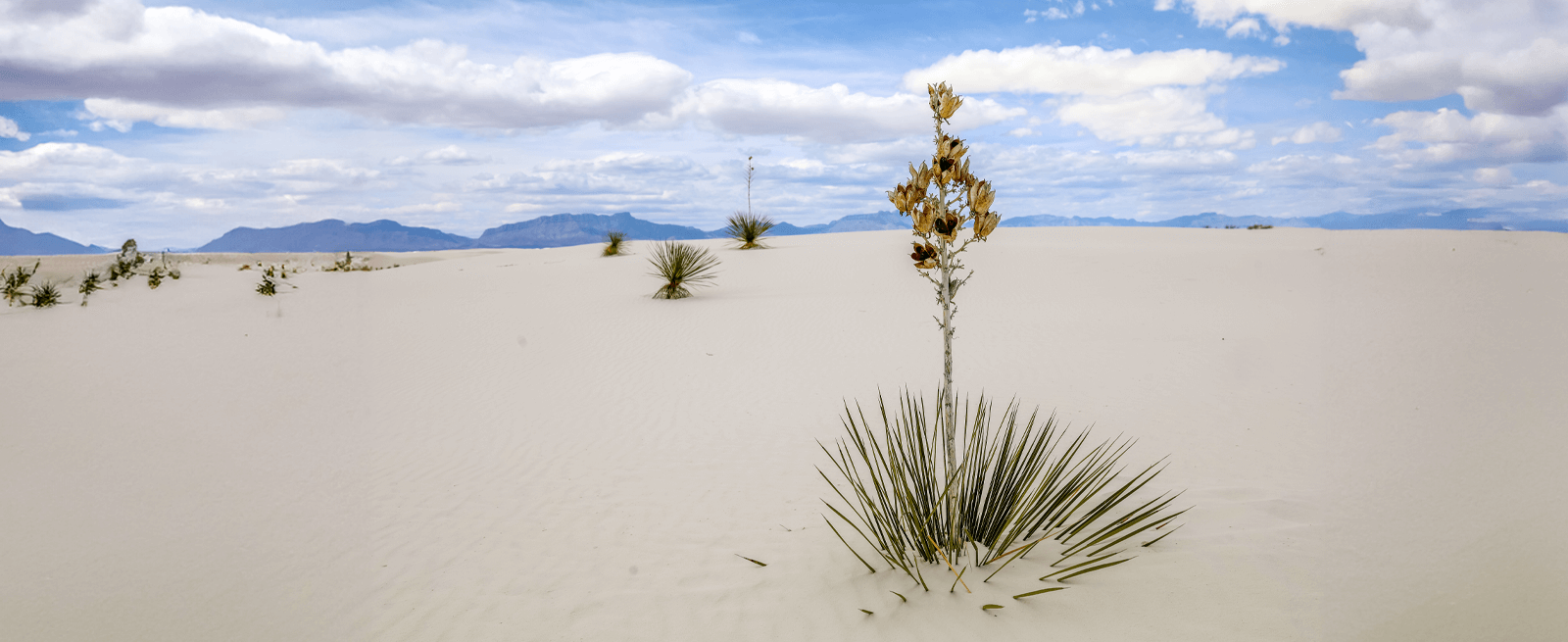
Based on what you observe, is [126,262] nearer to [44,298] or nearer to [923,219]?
[44,298]

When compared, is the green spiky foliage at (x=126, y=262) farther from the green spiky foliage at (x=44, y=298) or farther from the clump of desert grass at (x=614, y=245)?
the clump of desert grass at (x=614, y=245)

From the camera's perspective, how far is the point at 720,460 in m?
5.24

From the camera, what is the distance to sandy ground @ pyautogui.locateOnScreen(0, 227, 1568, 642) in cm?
302

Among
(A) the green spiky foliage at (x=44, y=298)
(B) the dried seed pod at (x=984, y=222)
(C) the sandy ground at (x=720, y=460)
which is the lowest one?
(C) the sandy ground at (x=720, y=460)

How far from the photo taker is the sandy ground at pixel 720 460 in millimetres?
3021

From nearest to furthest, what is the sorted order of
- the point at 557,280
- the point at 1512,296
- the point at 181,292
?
the point at 1512,296 → the point at 181,292 → the point at 557,280

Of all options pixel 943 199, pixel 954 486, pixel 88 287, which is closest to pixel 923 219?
pixel 943 199

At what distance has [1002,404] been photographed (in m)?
6.32

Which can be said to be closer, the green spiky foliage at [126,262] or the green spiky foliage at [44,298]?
the green spiky foliage at [44,298]

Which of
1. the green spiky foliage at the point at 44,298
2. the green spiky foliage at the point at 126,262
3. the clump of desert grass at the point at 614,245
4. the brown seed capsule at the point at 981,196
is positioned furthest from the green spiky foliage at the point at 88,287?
the brown seed capsule at the point at 981,196

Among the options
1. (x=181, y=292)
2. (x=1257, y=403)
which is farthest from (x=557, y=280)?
(x=1257, y=403)

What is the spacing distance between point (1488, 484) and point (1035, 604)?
3313mm

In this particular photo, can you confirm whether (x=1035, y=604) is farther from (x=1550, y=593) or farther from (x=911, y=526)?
(x=1550, y=593)

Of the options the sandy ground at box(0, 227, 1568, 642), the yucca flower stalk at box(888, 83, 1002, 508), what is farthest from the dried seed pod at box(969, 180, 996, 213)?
the sandy ground at box(0, 227, 1568, 642)
